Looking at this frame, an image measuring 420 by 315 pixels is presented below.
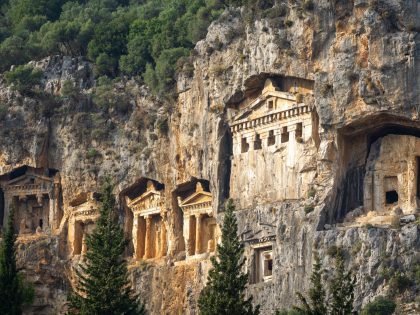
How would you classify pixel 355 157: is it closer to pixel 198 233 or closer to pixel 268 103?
pixel 268 103

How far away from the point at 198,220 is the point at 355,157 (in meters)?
8.80

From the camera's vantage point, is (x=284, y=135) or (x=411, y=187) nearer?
(x=411, y=187)

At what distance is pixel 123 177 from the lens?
75.0 meters

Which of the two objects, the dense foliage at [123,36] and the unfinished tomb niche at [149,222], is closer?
the unfinished tomb niche at [149,222]

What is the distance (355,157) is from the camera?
219 feet

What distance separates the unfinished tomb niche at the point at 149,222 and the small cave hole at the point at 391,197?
11914 millimetres

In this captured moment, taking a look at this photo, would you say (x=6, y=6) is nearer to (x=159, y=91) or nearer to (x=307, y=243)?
(x=159, y=91)

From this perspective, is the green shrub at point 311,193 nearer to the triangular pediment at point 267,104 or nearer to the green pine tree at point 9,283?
the triangular pediment at point 267,104

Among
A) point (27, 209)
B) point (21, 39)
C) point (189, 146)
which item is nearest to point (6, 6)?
point (21, 39)

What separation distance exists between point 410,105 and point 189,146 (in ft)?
38.4

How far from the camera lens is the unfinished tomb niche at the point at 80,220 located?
76.1 metres

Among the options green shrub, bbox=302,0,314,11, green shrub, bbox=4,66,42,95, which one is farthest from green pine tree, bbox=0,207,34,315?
green shrub, bbox=4,66,42,95

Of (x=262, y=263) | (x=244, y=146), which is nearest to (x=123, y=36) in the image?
(x=244, y=146)

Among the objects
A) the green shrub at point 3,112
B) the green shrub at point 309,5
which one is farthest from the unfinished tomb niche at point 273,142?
the green shrub at point 3,112
